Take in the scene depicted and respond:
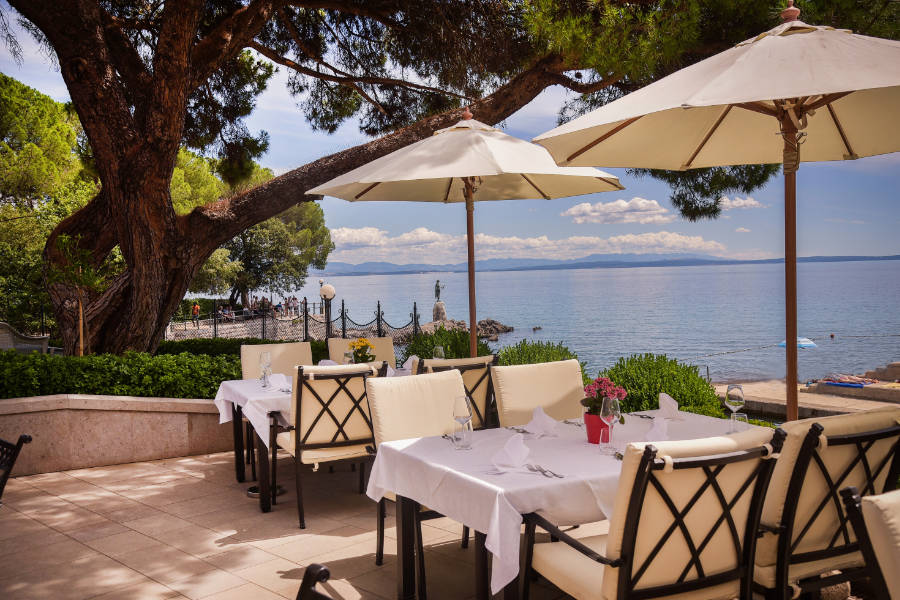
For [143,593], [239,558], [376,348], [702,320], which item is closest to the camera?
[143,593]

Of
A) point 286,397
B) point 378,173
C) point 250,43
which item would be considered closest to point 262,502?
point 286,397

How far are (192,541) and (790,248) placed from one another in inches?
141

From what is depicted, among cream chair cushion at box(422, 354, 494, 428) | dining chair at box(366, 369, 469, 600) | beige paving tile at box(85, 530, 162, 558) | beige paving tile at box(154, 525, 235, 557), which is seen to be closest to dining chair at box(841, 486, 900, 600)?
dining chair at box(366, 369, 469, 600)

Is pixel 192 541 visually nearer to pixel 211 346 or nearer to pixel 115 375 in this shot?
pixel 115 375

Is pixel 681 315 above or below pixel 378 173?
below

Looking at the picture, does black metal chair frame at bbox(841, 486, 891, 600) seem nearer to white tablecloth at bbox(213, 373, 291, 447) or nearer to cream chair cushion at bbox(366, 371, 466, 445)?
cream chair cushion at bbox(366, 371, 466, 445)

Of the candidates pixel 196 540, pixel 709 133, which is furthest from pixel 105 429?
pixel 709 133

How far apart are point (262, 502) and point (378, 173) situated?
7.55 ft

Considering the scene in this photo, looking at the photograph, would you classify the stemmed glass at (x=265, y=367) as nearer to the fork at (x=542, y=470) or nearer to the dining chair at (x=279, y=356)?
the dining chair at (x=279, y=356)

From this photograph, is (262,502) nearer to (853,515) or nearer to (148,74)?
(853,515)

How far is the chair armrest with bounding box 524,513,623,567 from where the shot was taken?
2.10 meters

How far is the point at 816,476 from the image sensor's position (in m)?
2.38

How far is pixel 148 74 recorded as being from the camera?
7625 millimetres

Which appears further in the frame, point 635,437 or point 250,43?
point 250,43
